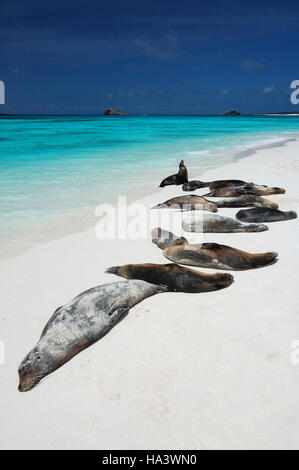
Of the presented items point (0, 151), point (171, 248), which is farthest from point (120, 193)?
point (0, 151)

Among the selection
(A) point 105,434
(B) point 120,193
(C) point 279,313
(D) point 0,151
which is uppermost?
(D) point 0,151

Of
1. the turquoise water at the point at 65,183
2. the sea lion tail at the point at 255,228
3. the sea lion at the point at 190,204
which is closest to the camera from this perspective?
the sea lion tail at the point at 255,228

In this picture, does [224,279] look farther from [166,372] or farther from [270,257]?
[166,372]

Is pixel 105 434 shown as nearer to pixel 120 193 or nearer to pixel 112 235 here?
pixel 112 235

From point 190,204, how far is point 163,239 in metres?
2.17

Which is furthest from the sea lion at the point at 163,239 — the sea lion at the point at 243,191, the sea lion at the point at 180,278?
the sea lion at the point at 243,191

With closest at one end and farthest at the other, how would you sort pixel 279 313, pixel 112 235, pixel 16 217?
pixel 279 313, pixel 112 235, pixel 16 217

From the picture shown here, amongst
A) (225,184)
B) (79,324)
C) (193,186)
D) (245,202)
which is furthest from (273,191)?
(79,324)

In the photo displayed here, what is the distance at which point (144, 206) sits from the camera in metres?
7.36

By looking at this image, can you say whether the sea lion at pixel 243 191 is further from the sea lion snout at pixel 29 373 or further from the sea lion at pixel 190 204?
the sea lion snout at pixel 29 373

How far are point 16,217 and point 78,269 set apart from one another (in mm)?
2807

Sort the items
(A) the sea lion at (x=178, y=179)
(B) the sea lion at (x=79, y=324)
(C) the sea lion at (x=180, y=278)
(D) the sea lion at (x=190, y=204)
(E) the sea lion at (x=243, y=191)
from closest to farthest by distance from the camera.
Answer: (B) the sea lion at (x=79, y=324) < (C) the sea lion at (x=180, y=278) < (D) the sea lion at (x=190, y=204) < (E) the sea lion at (x=243, y=191) < (A) the sea lion at (x=178, y=179)

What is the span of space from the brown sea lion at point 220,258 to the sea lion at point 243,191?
3.78 meters

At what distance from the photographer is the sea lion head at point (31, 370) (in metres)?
2.54
